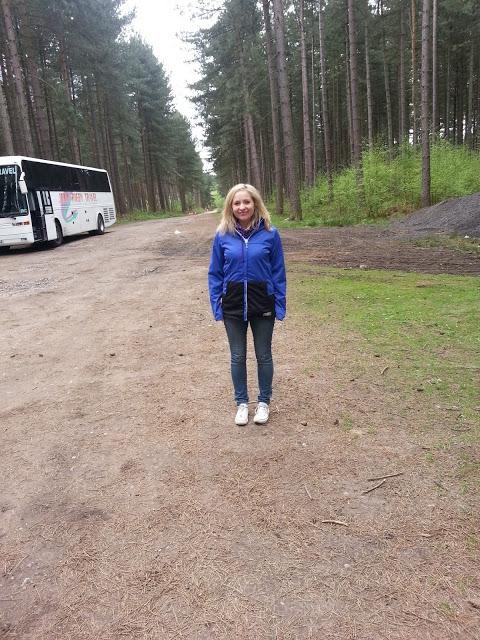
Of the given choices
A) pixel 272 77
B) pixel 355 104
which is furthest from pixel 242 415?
pixel 272 77

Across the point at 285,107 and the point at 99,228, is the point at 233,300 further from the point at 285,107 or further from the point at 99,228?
the point at 99,228

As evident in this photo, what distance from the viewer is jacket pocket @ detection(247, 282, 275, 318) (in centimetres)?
368

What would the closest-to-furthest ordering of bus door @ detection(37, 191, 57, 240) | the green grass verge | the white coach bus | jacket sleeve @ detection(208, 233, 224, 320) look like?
1. jacket sleeve @ detection(208, 233, 224, 320)
2. the green grass verge
3. the white coach bus
4. bus door @ detection(37, 191, 57, 240)

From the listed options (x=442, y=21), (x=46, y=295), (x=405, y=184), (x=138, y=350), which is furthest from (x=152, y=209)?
(x=138, y=350)

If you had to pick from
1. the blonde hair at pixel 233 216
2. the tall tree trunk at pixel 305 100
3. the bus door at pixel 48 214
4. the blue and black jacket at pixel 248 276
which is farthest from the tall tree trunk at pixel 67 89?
the blue and black jacket at pixel 248 276

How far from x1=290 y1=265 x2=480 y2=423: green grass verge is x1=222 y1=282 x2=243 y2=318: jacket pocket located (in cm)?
186

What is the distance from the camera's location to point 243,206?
360cm

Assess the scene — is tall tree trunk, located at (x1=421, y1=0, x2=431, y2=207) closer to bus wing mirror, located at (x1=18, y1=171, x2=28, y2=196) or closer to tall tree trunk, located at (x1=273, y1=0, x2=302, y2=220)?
tall tree trunk, located at (x1=273, y1=0, x2=302, y2=220)

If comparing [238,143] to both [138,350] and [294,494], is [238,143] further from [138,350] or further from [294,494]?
[294,494]

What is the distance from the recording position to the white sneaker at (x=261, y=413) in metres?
3.89

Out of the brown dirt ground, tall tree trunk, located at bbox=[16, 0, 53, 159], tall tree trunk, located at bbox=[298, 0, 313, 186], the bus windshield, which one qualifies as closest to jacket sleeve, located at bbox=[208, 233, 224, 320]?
the brown dirt ground

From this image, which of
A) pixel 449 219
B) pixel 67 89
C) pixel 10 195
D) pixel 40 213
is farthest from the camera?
pixel 67 89

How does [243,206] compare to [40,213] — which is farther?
[40,213]

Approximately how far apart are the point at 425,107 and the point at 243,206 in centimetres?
1745
